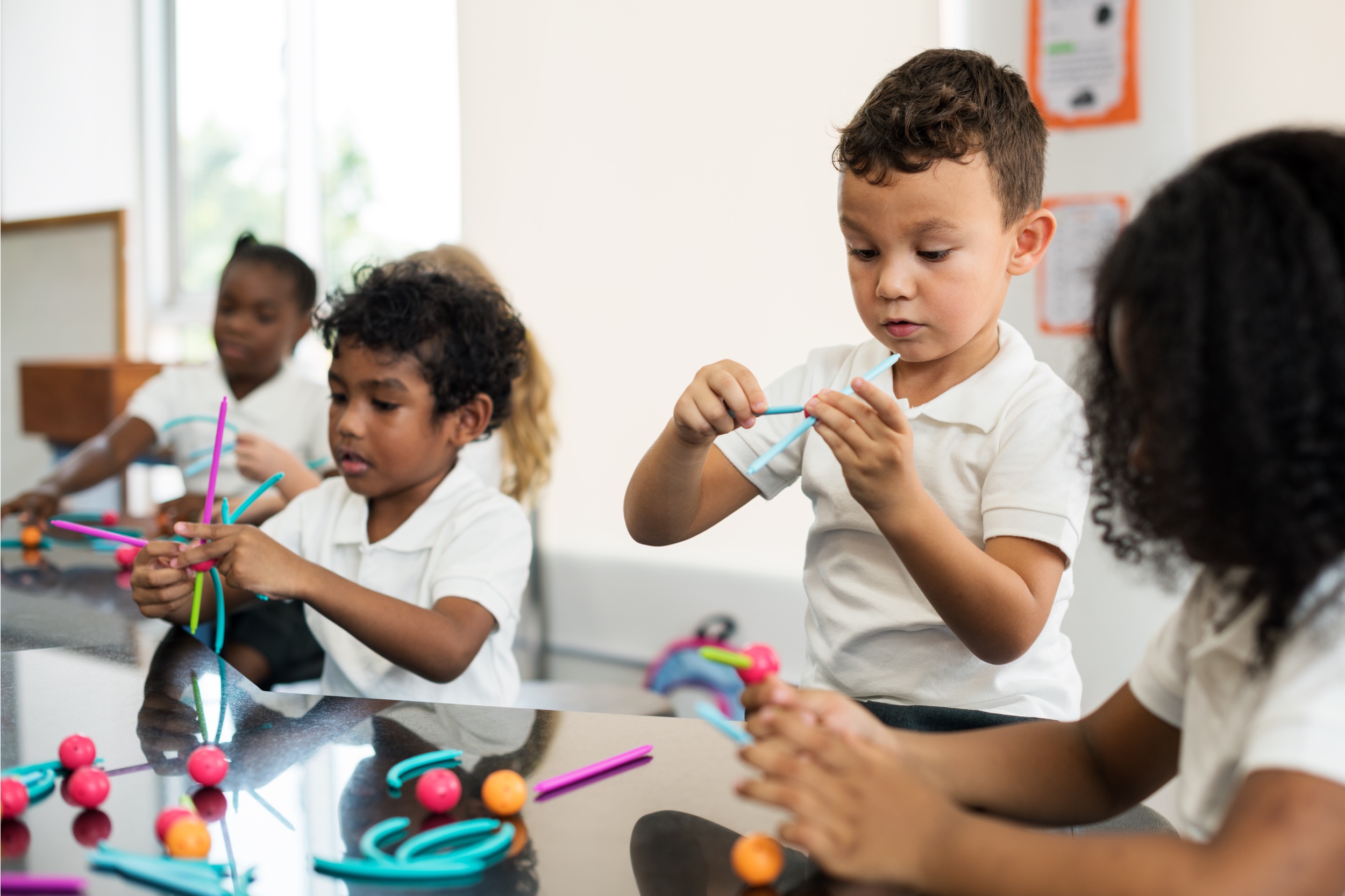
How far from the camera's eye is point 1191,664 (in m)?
0.61

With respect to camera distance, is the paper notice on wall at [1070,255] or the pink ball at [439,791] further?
the paper notice on wall at [1070,255]

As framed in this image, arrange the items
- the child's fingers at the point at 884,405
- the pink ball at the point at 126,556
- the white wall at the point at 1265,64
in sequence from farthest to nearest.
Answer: the white wall at the point at 1265,64 < the pink ball at the point at 126,556 < the child's fingers at the point at 884,405

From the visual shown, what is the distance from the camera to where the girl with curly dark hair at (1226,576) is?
1.58 ft

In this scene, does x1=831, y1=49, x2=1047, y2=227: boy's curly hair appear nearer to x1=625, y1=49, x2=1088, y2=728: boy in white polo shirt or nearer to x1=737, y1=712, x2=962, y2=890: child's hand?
x1=625, y1=49, x2=1088, y2=728: boy in white polo shirt

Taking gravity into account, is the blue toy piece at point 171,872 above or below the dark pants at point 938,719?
above

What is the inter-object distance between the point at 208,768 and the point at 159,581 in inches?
19.8

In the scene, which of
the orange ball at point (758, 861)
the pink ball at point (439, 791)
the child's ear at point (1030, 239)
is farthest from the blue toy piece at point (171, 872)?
the child's ear at point (1030, 239)

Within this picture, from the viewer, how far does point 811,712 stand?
1.94 ft

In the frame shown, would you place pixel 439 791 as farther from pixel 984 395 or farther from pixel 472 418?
pixel 472 418

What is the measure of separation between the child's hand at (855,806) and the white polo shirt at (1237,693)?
130 millimetres

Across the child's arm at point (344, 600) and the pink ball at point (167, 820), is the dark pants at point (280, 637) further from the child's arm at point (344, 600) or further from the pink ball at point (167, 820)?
the pink ball at point (167, 820)

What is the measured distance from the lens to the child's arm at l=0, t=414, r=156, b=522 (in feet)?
6.88

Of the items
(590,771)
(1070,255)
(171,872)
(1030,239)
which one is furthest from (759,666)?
(1070,255)

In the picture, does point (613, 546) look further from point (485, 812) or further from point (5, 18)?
point (5, 18)
